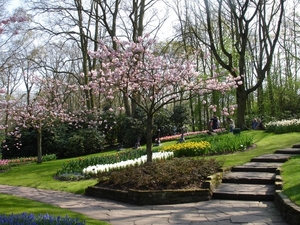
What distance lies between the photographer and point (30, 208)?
23.9 feet

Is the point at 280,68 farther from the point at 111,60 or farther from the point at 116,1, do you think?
the point at 111,60

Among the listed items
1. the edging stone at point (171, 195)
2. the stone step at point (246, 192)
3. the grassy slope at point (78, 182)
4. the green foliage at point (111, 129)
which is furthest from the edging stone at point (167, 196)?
the green foliage at point (111, 129)

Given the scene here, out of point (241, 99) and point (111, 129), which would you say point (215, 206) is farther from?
point (111, 129)

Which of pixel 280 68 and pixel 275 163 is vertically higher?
pixel 280 68

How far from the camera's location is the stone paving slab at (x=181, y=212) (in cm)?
593

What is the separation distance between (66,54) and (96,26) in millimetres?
7575

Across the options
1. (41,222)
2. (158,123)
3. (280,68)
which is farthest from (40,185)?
(280,68)

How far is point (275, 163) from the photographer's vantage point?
32.0 ft

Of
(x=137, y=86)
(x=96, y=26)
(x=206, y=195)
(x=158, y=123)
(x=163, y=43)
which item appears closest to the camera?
(x=206, y=195)

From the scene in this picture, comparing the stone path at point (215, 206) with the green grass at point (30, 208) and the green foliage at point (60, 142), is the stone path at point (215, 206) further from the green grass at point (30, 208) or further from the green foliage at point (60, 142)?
the green foliage at point (60, 142)

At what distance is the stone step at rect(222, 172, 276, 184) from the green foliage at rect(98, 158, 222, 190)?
41 cm

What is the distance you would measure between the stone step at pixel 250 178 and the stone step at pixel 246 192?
8.2 inches

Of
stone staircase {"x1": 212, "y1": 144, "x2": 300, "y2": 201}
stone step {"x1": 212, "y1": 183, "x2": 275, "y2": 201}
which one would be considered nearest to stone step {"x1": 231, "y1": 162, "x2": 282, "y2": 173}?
stone staircase {"x1": 212, "y1": 144, "x2": 300, "y2": 201}

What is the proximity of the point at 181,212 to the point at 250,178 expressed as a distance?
7.84ft
